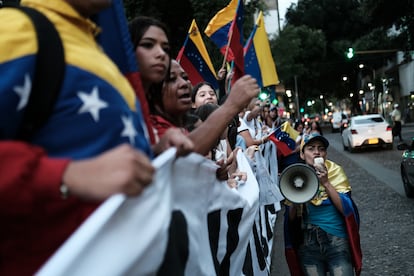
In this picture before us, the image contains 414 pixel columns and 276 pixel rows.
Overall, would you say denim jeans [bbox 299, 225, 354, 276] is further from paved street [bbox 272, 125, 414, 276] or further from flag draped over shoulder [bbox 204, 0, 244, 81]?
paved street [bbox 272, 125, 414, 276]

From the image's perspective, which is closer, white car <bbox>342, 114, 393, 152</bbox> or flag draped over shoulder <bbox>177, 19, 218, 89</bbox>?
flag draped over shoulder <bbox>177, 19, 218, 89</bbox>

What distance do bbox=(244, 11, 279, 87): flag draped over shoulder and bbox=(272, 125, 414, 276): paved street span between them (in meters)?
2.11

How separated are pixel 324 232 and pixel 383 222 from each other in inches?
199

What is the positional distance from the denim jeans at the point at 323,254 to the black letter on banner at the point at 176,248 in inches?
85.3

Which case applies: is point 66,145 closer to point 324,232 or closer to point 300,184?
point 300,184

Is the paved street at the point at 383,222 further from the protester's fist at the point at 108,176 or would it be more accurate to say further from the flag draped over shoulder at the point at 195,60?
the protester's fist at the point at 108,176

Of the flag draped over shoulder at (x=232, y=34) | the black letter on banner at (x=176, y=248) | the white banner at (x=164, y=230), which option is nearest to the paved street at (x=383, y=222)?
the flag draped over shoulder at (x=232, y=34)

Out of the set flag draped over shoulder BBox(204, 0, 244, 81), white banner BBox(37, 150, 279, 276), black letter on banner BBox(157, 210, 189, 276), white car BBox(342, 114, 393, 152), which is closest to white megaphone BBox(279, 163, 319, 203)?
white banner BBox(37, 150, 279, 276)

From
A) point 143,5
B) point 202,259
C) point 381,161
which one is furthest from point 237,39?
point 381,161

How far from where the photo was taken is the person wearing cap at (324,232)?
403cm

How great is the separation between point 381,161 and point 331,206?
15313mm

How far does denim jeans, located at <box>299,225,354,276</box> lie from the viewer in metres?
4.02

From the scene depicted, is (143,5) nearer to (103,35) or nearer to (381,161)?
(381,161)

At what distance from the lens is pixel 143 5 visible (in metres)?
17.5
